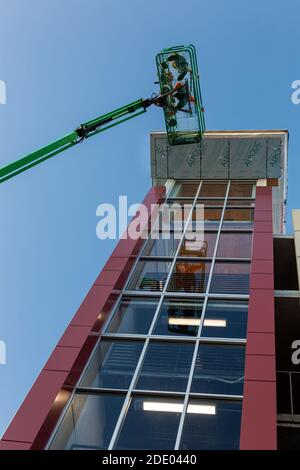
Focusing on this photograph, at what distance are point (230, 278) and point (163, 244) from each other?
3.15 meters

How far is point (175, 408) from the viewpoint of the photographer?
34.5ft

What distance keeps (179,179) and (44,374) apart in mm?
13477

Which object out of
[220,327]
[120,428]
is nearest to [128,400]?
[120,428]

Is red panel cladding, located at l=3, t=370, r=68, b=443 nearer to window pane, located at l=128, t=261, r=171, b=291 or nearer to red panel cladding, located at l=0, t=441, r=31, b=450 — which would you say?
red panel cladding, located at l=0, t=441, r=31, b=450

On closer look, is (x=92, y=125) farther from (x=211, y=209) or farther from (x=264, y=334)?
(x=211, y=209)

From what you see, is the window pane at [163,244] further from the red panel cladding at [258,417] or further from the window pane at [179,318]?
the red panel cladding at [258,417]

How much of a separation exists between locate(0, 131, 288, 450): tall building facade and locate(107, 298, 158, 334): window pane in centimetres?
3

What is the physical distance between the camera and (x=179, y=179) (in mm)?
23703

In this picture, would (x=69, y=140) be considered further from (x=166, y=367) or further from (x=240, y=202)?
(x=240, y=202)

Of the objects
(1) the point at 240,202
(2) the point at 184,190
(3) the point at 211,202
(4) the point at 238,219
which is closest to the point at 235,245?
(4) the point at 238,219

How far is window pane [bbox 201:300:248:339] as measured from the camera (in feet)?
41.4

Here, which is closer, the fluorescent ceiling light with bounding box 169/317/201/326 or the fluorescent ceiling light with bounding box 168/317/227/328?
the fluorescent ceiling light with bounding box 168/317/227/328

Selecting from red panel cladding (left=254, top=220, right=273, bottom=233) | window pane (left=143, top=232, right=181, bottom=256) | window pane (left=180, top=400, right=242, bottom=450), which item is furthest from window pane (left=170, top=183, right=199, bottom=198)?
window pane (left=180, top=400, right=242, bottom=450)

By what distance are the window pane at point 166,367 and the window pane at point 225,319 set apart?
756 millimetres
